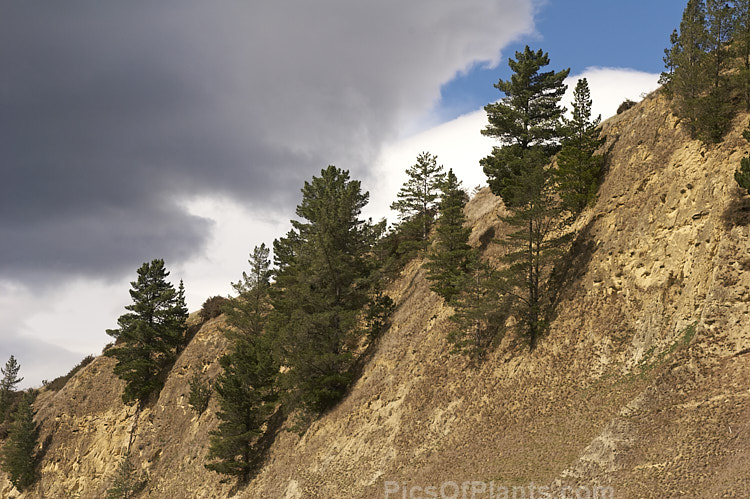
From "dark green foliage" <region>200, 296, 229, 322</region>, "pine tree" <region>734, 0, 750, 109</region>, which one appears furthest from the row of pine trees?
"dark green foliage" <region>200, 296, 229, 322</region>

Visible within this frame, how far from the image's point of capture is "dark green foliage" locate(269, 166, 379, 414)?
3522cm

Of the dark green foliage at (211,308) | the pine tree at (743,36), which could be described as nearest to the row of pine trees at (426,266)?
the pine tree at (743,36)

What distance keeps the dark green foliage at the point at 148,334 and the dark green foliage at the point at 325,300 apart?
16272 millimetres

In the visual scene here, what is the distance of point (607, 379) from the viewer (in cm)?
2273

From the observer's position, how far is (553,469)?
20141 mm

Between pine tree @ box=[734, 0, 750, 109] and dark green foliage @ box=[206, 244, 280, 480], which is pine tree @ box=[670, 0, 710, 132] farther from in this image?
dark green foliage @ box=[206, 244, 280, 480]

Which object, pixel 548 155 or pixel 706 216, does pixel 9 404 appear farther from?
pixel 706 216

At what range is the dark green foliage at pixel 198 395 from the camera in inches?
1832

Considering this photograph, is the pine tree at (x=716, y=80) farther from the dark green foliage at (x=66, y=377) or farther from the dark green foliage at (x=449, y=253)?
the dark green foliage at (x=66, y=377)

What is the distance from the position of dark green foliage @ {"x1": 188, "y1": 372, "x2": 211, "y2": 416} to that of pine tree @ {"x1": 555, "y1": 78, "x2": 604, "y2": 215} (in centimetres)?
3506

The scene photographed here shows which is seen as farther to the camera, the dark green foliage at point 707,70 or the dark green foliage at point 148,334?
the dark green foliage at point 148,334

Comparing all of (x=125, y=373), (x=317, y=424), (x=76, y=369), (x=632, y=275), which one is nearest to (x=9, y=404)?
(x=76, y=369)

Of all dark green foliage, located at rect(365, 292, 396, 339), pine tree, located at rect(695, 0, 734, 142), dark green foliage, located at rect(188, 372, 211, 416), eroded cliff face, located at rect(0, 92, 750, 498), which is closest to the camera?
eroded cliff face, located at rect(0, 92, 750, 498)

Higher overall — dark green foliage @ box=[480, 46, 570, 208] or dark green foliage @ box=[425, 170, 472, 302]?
dark green foliage @ box=[480, 46, 570, 208]
